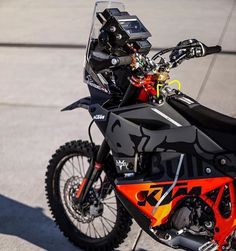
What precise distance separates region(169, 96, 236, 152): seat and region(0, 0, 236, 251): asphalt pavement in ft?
3.93

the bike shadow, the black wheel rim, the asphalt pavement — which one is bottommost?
the asphalt pavement

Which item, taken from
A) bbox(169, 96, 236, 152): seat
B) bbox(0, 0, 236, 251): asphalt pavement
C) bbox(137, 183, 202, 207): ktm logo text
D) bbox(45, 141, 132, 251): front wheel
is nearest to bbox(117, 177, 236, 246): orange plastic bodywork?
bbox(137, 183, 202, 207): ktm logo text

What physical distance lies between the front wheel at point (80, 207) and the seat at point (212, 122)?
88 cm

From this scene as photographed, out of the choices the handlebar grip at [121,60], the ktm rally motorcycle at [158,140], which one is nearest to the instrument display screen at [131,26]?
the ktm rally motorcycle at [158,140]

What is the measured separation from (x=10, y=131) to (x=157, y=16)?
5.96 metres

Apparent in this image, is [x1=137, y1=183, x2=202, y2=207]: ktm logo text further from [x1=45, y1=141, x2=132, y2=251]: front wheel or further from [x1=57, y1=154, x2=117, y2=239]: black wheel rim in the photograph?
[x1=57, y1=154, x2=117, y2=239]: black wheel rim

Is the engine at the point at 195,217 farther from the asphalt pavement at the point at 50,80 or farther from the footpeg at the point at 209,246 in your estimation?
the asphalt pavement at the point at 50,80

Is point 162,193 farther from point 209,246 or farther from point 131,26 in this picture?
point 131,26

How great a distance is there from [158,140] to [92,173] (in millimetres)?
717

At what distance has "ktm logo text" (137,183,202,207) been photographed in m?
3.45

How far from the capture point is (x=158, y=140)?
3.50 metres

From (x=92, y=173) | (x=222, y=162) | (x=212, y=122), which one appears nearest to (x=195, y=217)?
(x=222, y=162)

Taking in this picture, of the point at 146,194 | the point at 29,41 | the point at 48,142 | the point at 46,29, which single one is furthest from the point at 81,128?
the point at 46,29

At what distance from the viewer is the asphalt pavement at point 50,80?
15.6 feet
